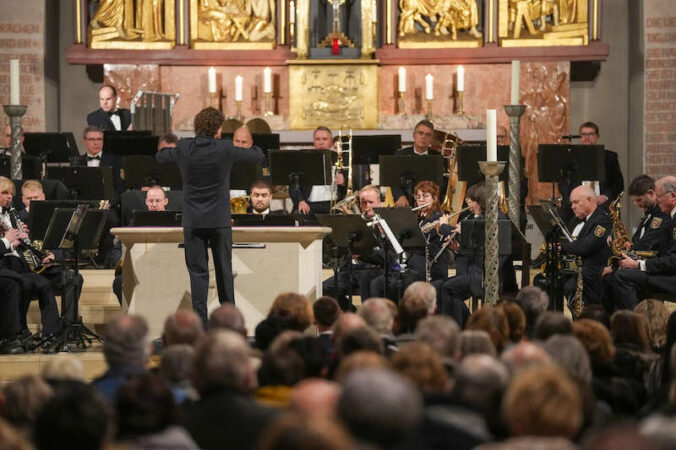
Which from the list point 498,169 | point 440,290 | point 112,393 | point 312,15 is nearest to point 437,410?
point 112,393

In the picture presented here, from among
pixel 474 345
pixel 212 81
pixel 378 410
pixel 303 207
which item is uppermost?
pixel 212 81

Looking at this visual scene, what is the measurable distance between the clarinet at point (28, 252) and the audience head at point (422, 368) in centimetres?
537

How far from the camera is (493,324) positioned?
5.80 m

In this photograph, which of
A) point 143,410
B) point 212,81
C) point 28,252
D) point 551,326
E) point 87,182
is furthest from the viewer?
point 212,81

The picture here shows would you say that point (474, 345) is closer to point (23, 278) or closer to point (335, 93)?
point (23, 278)

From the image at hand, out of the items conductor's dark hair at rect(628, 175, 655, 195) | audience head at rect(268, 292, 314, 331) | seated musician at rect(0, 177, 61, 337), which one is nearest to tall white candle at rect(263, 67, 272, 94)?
seated musician at rect(0, 177, 61, 337)

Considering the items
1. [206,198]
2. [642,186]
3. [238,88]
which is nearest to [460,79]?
[238,88]

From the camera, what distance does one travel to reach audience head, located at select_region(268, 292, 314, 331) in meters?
6.12

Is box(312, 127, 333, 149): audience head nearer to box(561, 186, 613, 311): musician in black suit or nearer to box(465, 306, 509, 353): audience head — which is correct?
box(561, 186, 613, 311): musician in black suit

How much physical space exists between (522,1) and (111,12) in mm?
4953

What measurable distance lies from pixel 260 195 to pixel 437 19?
17.3 feet

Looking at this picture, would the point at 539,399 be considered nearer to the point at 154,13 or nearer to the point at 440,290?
the point at 440,290

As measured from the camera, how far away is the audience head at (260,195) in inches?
398

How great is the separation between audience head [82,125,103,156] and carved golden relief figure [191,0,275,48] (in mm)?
3042
